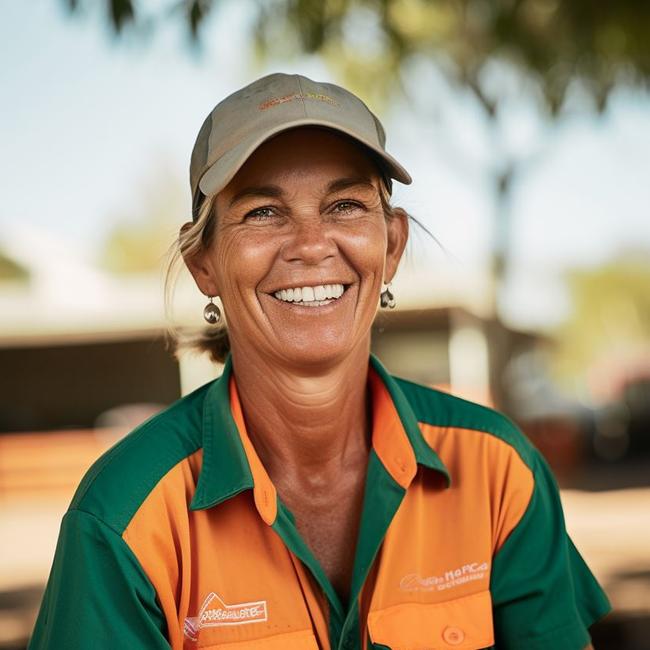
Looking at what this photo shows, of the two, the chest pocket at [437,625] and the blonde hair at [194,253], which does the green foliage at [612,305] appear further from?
the chest pocket at [437,625]

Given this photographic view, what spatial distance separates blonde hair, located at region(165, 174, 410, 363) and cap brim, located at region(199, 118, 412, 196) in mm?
60

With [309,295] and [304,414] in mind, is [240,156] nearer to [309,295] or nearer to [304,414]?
[309,295]

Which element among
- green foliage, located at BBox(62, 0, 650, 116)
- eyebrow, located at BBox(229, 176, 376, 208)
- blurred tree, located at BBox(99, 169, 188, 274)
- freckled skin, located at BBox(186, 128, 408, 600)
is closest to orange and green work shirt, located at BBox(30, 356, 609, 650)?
freckled skin, located at BBox(186, 128, 408, 600)

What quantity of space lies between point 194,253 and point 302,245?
37 centimetres

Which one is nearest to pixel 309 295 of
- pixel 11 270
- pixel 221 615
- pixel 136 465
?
pixel 136 465

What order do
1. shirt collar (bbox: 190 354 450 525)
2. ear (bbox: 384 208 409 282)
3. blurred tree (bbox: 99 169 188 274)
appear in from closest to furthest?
shirt collar (bbox: 190 354 450 525) → ear (bbox: 384 208 409 282) → blurred tree (bbox: 99 169 188 274)

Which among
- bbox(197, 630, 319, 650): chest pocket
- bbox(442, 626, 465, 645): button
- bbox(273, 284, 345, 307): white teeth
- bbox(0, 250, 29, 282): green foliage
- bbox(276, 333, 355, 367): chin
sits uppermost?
bbox(0, 250, 29, 282): green foliage

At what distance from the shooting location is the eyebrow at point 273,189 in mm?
2338

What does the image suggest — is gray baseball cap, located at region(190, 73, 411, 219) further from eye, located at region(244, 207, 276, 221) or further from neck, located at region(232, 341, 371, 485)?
neck, located at region(232, 341, 371, 485)

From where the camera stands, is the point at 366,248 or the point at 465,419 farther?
the point at 465,419

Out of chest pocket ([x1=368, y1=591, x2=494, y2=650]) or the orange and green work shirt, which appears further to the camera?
chest pocket ([x1=368, y1=591, x2=494, y2=650])

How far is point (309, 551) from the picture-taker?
2.32 metres

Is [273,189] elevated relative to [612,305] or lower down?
lower down

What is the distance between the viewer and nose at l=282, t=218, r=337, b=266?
7.67ft
